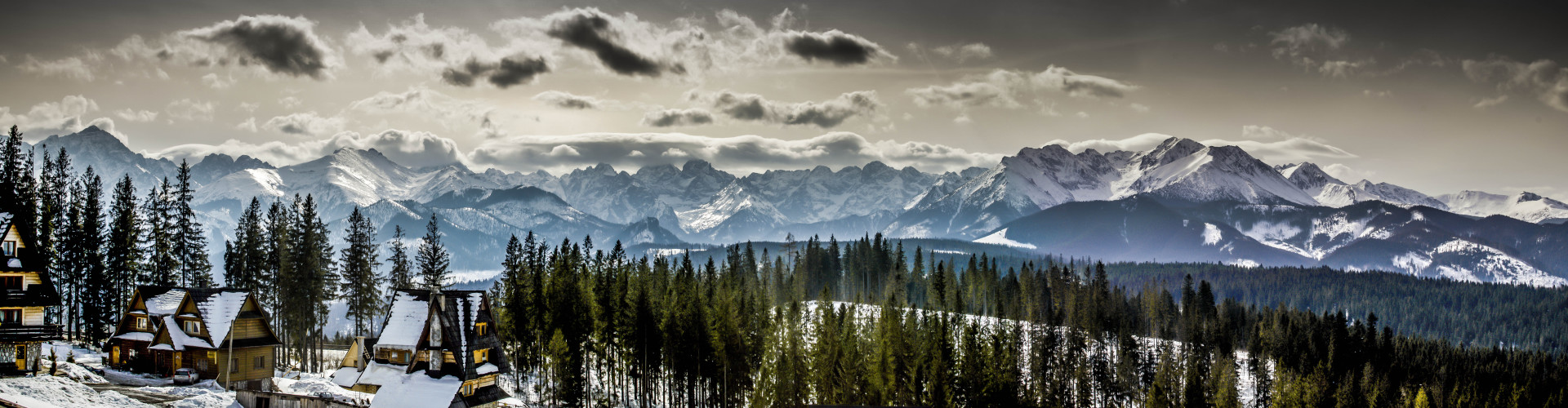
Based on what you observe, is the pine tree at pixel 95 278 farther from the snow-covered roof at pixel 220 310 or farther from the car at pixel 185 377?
the car at pixel 185 377

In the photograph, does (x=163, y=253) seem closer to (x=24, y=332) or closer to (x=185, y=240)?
(x=185, y=240)

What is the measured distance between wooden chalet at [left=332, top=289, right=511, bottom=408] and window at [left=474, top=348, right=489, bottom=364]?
26 millimetres

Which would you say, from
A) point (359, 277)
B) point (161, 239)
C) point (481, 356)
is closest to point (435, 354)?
point (481, 356)

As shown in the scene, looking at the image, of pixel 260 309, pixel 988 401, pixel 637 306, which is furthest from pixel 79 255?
pixel 988 401

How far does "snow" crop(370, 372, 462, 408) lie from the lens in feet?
164

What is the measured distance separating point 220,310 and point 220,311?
0.21 ft

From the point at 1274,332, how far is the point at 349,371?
431ft

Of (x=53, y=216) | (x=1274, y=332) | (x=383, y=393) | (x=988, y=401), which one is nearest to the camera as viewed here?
(x=383, y=393)

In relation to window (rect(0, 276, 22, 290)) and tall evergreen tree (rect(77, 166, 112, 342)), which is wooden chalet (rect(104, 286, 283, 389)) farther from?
window (rect(0, 276, 22, 290))

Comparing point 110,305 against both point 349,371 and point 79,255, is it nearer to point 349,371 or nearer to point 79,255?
point 79,255

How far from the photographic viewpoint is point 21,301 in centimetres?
4456

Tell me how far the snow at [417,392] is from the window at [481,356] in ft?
5.98

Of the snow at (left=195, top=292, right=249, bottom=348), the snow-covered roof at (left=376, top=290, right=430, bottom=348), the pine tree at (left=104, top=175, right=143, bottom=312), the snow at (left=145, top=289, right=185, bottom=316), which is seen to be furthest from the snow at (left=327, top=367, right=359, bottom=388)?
the pine tree at (left=104, top=175, right=143, bottom=312)

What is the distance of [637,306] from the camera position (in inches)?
2670
